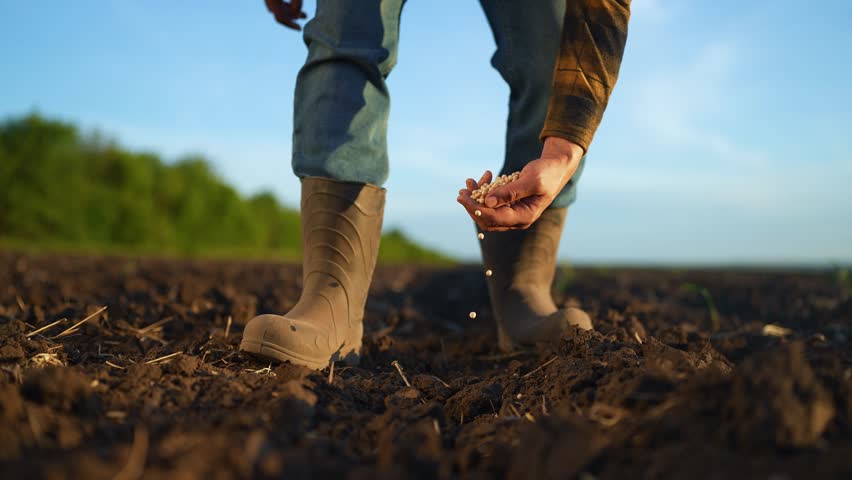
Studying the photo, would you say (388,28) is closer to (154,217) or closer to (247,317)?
(247,317)

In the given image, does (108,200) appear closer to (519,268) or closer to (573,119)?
(519,268)

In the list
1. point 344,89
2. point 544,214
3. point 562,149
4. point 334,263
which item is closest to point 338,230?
point 334,263

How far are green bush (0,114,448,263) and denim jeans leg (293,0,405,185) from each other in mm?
10822

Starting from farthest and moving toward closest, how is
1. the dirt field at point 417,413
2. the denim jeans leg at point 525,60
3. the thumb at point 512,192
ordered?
the denim jeans leg at point 525,60 → the thumb at point 512,192 → the dirt field at point 417,413

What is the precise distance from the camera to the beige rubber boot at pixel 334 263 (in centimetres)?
179

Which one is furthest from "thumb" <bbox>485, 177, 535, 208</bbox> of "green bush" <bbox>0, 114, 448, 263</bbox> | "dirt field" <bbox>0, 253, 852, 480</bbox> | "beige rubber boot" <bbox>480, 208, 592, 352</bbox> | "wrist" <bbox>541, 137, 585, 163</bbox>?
"green bush" <bbox>0, 114, 448, 263</bbox>

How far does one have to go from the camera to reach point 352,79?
5.68 ft

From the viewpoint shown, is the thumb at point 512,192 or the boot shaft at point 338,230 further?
the boot shaft at point 338,230

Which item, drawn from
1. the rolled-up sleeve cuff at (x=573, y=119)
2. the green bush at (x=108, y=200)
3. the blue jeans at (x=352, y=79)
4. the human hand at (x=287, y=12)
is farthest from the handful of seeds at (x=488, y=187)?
the green bush at (x=108, y=200)

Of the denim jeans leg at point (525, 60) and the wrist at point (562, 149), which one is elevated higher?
the denim jeans leg at point (525, 60)

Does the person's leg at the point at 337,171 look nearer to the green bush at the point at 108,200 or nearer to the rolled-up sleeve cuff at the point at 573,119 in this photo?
the rolled-up sleeve cuff at the point at 573,119

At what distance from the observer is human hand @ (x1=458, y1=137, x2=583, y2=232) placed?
1.53 meters

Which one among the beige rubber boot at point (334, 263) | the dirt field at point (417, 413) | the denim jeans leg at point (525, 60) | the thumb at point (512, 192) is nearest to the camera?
the dirt field at point (417, 413)

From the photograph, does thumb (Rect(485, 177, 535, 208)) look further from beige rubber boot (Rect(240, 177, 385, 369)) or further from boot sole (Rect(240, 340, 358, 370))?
boot sole (Rect(240, 340, 358, 370))
